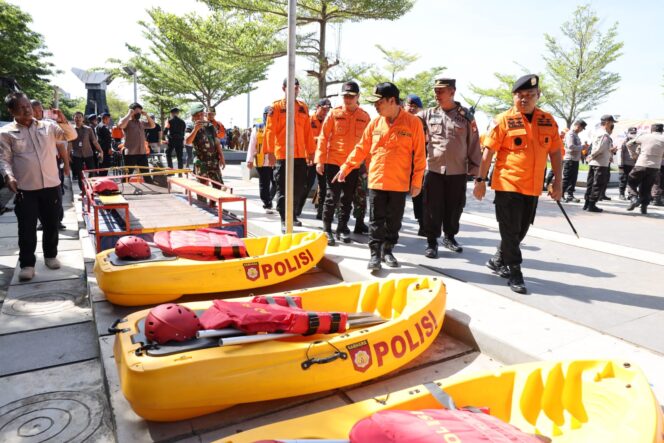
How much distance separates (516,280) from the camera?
4.44m

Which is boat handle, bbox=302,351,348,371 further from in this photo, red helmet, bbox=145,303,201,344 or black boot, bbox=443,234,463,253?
black boot, bbox=443,234,463,253

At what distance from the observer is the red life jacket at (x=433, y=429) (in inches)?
67.8

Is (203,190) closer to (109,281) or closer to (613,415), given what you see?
(109,281)

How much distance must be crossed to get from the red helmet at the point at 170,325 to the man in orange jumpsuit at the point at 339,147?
3.35m

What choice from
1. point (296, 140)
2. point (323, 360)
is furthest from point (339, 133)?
point (323, 360)

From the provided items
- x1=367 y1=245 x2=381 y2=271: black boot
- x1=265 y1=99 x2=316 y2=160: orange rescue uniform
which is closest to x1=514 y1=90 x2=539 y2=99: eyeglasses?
x1=367 y1=245 x2=381 y2=271: black boot

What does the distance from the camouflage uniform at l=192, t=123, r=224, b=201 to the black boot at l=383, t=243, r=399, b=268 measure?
4241 millimetres

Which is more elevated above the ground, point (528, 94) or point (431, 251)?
point (528, 94)

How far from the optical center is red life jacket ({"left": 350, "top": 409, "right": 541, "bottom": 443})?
1.72 m

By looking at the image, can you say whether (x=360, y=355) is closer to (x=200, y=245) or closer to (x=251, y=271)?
(x=251, y=271)

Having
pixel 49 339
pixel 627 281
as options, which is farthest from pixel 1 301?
pixel 627 281

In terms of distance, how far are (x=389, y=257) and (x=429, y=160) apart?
1.37m

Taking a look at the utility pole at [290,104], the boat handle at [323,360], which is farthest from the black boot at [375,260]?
the boat handle at [323,360]

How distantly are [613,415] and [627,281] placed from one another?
3182mm
